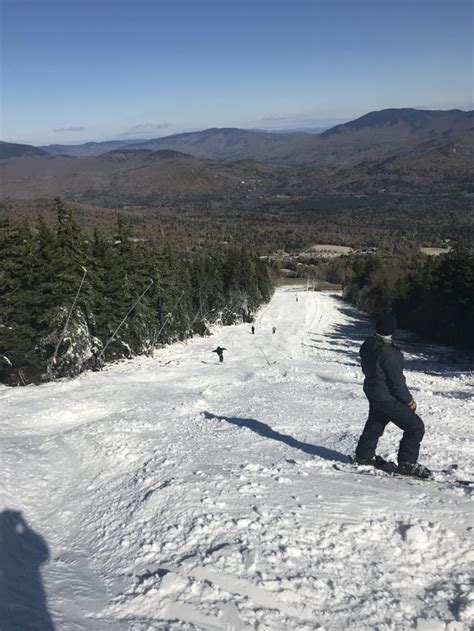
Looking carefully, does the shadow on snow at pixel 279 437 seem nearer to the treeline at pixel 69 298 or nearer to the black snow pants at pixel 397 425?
the black snow pants at pixel 397 425

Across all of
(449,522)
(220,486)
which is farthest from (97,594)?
(449,522)

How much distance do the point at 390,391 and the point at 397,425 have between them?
1.85ft

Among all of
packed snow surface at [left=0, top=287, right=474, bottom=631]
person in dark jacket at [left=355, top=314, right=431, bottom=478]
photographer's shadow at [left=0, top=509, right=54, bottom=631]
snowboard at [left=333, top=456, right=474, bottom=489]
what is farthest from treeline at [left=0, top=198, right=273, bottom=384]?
person in dark jacket at [left=355, top=314, right=431, bottom=478]

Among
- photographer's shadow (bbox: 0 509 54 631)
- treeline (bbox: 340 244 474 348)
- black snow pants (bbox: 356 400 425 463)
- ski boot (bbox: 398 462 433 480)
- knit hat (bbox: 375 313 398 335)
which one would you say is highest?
knit hat (bbox: 375 313 398 335)

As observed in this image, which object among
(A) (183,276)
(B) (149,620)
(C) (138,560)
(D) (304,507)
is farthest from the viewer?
(A) (183,276)

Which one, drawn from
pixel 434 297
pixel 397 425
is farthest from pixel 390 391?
pixel 434 297

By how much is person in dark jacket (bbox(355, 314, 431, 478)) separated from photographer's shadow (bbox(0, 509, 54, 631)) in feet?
17.7

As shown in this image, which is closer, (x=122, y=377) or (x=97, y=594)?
(x=97, y=594)

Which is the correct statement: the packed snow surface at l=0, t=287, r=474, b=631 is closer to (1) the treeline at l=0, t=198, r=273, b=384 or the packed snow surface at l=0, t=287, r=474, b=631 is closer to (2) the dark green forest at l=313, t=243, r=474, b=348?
(1) the treeline at l=0, t=198, r=273, b=384

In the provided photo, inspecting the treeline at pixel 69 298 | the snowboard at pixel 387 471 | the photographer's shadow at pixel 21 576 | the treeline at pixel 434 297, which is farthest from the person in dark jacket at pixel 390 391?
the treeline at pixel 434 297

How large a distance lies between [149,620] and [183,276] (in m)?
48.9

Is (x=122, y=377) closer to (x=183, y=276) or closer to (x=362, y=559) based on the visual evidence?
(x=362, y=559)

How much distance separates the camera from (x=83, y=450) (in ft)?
34.0

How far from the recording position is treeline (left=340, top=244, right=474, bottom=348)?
47.7 meters
